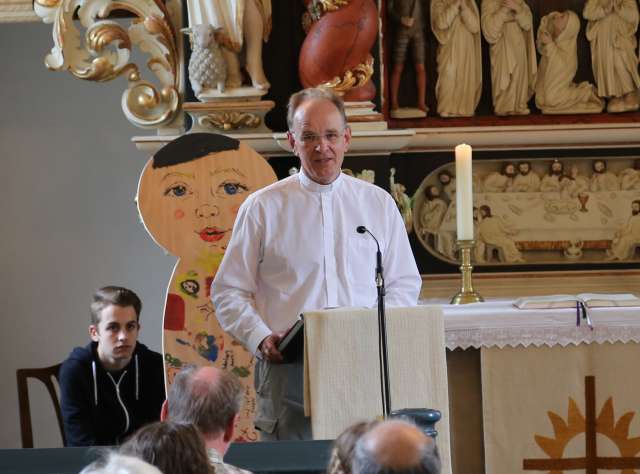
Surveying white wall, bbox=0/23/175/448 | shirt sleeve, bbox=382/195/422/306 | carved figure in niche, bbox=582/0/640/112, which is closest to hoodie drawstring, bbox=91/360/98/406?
shirt sleeve, bbox=382/195/422/306

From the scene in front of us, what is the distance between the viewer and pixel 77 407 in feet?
17.0

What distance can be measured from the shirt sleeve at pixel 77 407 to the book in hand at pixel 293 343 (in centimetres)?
128

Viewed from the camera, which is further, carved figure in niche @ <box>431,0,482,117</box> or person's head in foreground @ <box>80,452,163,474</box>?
carved figure in niche @ <box>431,0,482,117</box>

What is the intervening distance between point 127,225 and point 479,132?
9.34 ft

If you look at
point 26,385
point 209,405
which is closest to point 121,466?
point 209,405

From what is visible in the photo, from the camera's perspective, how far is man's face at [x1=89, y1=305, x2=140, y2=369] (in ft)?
17.1

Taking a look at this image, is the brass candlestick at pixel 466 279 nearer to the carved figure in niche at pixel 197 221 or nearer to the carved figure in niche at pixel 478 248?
the carved figure in niche at pixel 197 221

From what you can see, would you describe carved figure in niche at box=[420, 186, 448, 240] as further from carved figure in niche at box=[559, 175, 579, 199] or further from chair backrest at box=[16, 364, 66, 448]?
chair backrest at box=[16, 364, 66, 448]

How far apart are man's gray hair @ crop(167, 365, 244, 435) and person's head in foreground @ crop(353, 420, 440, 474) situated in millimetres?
737

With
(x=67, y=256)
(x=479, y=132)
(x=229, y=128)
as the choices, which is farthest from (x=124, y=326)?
(x=67, y=256)

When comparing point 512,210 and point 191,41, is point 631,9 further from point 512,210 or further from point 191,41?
point 191,41

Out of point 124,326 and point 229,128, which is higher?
point 229,128

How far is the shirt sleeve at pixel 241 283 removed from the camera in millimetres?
4129

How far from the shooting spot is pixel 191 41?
20.9 feet
